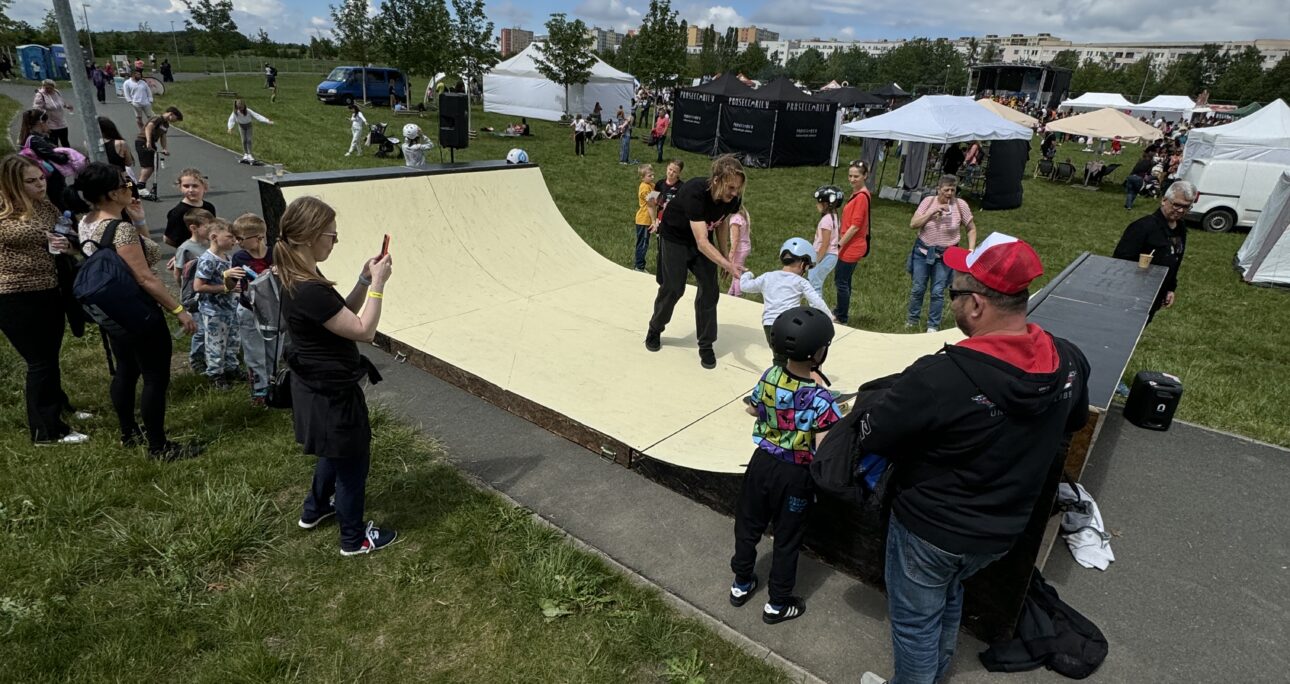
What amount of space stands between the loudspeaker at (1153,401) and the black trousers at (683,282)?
350 cm

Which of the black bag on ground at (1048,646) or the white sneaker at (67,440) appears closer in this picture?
the black bag on ground at (1048,646)

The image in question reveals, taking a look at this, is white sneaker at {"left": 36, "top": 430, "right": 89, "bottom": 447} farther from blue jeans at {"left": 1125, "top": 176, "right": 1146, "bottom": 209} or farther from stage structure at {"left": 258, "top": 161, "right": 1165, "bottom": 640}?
blue jeans at {"left": 1125, "top": 176, "right": 1146, "bottom": 209}

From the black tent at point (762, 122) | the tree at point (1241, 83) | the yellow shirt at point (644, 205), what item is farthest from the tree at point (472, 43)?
the tree at point (1241, 83)

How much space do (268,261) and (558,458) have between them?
2.58 m

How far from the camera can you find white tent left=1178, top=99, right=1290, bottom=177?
15.3m

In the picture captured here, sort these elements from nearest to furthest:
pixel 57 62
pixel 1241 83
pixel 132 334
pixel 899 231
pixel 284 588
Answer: pixel 284 588
pixel 132 334
pixel 899 231
pixel 57 62
pixel 1241 83

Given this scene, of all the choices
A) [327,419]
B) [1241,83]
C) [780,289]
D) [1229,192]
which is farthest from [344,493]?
[1241,83]

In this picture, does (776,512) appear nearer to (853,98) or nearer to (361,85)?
(853,98)

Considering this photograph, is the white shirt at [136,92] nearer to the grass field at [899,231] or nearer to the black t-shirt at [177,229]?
the grass field at [899,231]

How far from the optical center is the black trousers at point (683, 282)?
5.61m

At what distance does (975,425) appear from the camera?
6.97ft

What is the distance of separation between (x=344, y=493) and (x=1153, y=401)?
5.99 m

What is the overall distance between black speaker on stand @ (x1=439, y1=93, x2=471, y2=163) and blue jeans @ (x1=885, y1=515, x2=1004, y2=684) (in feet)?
27.8

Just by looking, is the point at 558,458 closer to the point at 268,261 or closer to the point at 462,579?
the point at 462,579
